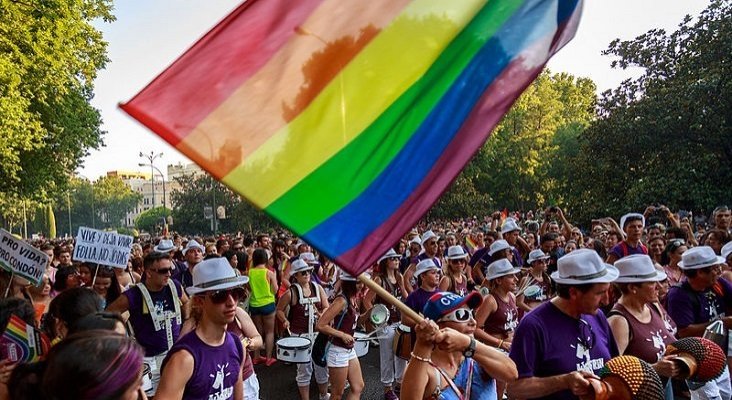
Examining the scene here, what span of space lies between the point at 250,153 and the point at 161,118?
469mm

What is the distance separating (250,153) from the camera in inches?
117

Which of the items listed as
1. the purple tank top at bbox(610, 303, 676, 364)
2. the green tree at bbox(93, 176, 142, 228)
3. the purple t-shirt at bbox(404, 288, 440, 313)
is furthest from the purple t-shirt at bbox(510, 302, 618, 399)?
the green tree at bbox(93, 176, 142, 228)

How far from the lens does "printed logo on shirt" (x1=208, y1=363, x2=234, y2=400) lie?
353 cm

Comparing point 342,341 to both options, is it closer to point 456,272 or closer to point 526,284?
point 456,272

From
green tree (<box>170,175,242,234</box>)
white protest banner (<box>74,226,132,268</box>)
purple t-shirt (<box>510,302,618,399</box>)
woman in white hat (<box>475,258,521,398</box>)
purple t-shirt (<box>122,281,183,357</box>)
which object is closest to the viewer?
purple t-shirt (<box>510,302,618,399</box>)

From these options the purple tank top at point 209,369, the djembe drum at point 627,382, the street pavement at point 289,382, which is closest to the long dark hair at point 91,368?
the purple tank top at point 209,369

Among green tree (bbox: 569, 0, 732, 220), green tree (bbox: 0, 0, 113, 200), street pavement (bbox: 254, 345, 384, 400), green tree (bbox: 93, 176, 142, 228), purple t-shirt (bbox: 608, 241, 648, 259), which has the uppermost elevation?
green tree (bbox: 93, 176, 142, 228)

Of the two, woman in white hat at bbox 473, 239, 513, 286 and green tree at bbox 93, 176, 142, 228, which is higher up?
green tree at bbox 93, 176, 142, 228

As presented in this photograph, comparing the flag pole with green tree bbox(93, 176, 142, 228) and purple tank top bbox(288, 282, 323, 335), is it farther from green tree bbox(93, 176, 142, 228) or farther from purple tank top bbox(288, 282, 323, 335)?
green tree bbox(93, 176, 142, 228)

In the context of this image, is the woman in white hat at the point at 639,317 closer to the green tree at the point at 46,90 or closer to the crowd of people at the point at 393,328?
the crowd of people at the point at 393,328

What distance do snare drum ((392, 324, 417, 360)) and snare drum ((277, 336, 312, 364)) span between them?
1.25 m

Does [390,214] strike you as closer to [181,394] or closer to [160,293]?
[181,394]

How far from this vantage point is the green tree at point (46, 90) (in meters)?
16.7

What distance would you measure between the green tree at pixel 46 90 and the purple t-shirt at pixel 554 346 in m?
16.8
